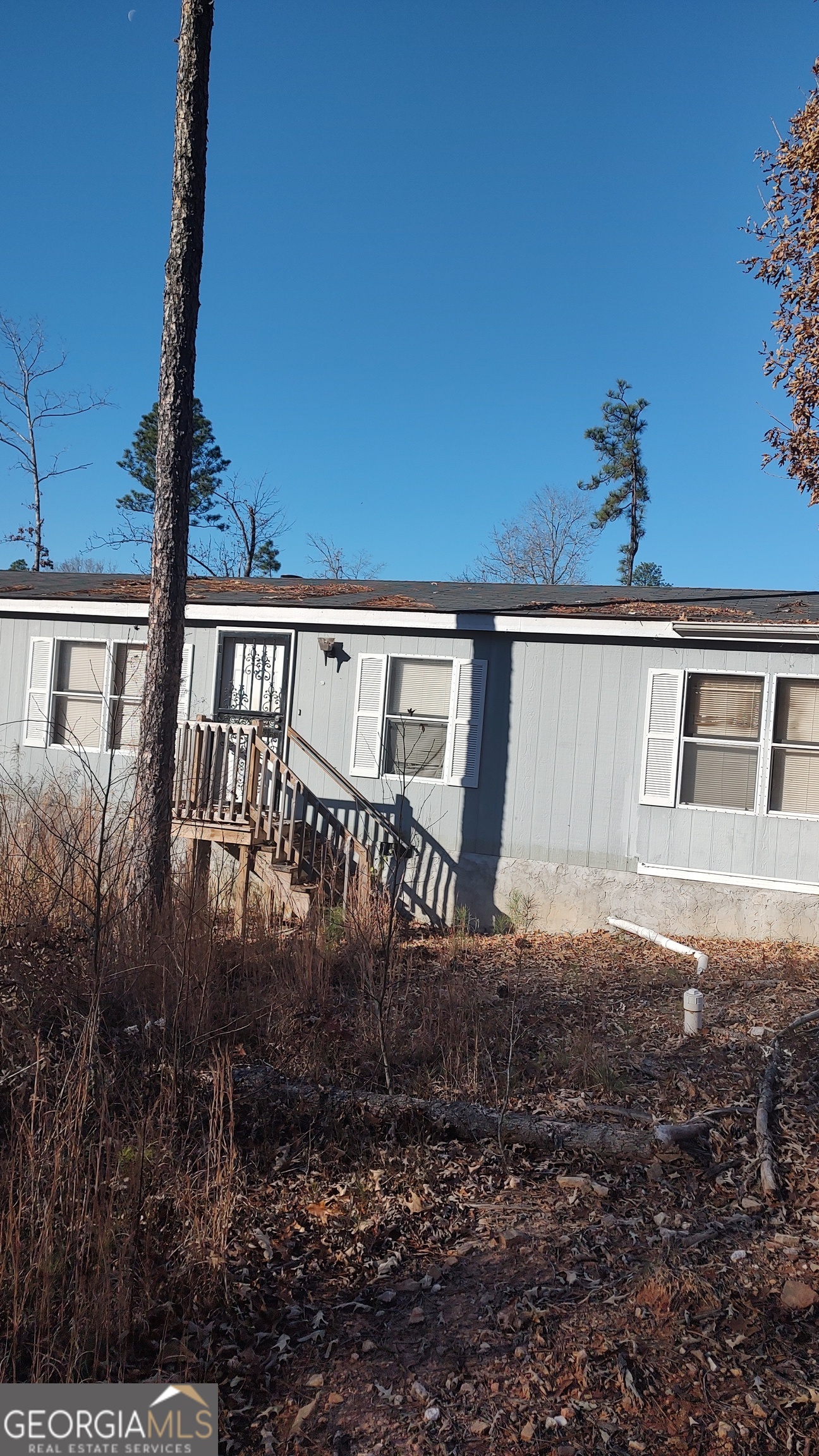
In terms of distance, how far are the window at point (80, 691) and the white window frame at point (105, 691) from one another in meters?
0.02

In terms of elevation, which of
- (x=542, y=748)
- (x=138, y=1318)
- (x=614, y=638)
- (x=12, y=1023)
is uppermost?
(x=614, y=638)

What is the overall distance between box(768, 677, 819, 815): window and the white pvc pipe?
1687 mm

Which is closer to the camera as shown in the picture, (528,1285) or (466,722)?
(528,1285)

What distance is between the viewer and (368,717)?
1030 cm

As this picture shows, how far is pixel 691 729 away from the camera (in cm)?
899

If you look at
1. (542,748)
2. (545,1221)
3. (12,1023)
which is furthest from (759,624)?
(12,1023)

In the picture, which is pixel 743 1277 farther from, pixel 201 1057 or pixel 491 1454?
pixel 201 1057

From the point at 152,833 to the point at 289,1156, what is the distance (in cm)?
368

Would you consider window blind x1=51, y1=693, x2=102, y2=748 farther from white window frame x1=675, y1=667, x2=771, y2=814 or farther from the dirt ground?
the dirt ground

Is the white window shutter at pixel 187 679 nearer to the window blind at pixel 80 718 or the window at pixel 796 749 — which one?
the window blind at pixel 80 718

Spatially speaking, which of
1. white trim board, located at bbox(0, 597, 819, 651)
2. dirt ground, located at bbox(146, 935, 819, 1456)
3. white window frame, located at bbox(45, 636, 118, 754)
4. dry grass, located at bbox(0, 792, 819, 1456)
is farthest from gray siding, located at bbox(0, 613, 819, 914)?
dirt ground, located at bbox(146, 935, 819, 1456)

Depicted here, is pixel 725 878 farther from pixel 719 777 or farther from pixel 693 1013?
pixel 693 1013

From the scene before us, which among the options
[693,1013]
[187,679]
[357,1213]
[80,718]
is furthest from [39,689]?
[357,1213]

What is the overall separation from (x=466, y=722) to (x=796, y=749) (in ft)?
10.7
